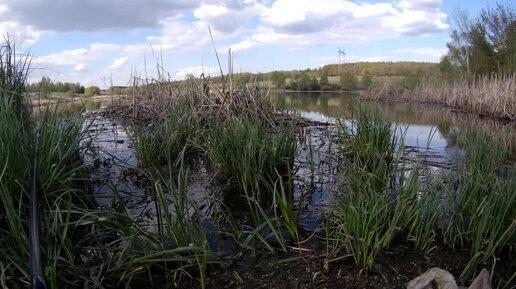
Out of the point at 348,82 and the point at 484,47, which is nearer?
the point at 484,47

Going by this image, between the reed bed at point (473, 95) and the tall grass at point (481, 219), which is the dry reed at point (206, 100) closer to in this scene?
the tall grass at point (481, 219)

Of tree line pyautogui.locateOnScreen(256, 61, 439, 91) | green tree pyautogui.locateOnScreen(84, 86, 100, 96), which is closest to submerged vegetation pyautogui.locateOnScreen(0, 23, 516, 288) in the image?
green tree pyautogui.locateOnScreen(84, 86, 100, 96)

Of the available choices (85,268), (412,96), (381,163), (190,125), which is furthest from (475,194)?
(412,96)

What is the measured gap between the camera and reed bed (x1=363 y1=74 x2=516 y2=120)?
15.1 meters

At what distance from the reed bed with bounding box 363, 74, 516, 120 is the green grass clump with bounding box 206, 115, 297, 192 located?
13077 millimetres

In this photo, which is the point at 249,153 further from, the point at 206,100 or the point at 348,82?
the point at 348,82

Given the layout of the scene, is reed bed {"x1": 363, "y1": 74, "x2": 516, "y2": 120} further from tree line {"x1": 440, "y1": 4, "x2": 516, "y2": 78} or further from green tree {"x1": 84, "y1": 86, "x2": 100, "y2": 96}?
green tree {"x1": 84, "y1": 86, "x2": 100, "y2": 96}

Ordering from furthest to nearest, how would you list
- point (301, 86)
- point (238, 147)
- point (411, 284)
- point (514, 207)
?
point (301, 86) → point (238, 147) → point (514, 207) → point (411, 284)

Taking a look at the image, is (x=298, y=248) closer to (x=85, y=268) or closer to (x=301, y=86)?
(x=85, y=268)

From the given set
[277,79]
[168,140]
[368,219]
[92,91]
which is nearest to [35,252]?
[368,219]

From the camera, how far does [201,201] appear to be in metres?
4.11

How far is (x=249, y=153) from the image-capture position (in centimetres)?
421

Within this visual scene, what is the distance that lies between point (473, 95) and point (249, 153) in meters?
17.3

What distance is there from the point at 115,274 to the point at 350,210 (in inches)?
58.6
